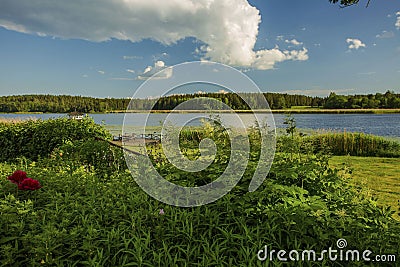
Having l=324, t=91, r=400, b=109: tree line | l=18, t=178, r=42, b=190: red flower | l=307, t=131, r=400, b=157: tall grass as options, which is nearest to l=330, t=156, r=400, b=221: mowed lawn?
l=307, t=131, r=400, b=157: tall grass

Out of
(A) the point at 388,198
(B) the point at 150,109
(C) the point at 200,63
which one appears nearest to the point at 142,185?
(B) the point at 150,109

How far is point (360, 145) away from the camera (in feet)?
44.5

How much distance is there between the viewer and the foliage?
348 inches

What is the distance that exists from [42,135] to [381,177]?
9.85m

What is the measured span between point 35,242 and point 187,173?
163 centimetres

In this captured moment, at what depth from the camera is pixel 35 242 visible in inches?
81.3

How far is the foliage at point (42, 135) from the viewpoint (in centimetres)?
884

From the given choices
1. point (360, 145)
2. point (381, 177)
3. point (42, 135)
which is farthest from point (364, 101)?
point (42, 135)

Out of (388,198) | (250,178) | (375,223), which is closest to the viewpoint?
(375,223)

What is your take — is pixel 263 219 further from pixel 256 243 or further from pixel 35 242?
pixel 35 242

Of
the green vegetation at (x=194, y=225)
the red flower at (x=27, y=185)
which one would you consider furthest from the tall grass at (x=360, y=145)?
the red flower at (x=27, y=185)

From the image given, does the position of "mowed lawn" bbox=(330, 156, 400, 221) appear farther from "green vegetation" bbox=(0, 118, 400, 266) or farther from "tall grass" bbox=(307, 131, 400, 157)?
"green vegetation" bbox=(0, 118, 400, 266)

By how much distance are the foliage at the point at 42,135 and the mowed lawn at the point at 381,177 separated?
6.73 meters

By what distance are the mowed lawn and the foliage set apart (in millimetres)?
6731
